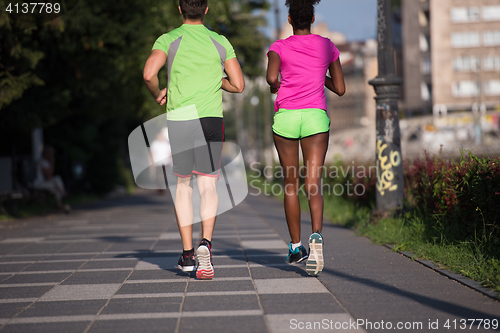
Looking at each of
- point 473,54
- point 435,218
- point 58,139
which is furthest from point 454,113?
point 435,218

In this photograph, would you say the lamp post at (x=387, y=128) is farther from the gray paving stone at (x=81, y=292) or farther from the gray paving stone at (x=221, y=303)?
the gray paving stone at (x=81, y=292)

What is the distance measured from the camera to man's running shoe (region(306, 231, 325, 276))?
4480 mm

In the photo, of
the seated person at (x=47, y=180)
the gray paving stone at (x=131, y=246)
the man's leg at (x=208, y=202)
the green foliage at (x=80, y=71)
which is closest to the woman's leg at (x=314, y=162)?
the man's leg at (x=208, y=202)

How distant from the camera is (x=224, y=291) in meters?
4.21

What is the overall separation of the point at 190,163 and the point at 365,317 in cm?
193

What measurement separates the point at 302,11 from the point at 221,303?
2510 mm

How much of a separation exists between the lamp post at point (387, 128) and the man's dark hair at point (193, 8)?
12.5ft

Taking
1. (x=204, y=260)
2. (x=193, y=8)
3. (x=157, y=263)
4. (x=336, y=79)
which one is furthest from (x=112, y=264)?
(x=336, y=79)

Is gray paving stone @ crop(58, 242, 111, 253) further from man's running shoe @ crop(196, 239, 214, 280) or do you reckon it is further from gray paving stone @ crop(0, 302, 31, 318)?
gray paving stone @ crop(0, 302, 31, 318)

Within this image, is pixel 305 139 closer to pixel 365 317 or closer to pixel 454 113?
pixel 365 317

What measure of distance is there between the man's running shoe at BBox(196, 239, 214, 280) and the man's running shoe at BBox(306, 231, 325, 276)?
77cm

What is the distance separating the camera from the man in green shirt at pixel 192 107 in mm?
4617

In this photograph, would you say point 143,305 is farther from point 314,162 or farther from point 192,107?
point 314,162

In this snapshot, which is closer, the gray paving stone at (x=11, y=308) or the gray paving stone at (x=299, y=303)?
the gray paving stone at (x=299, y=303)
